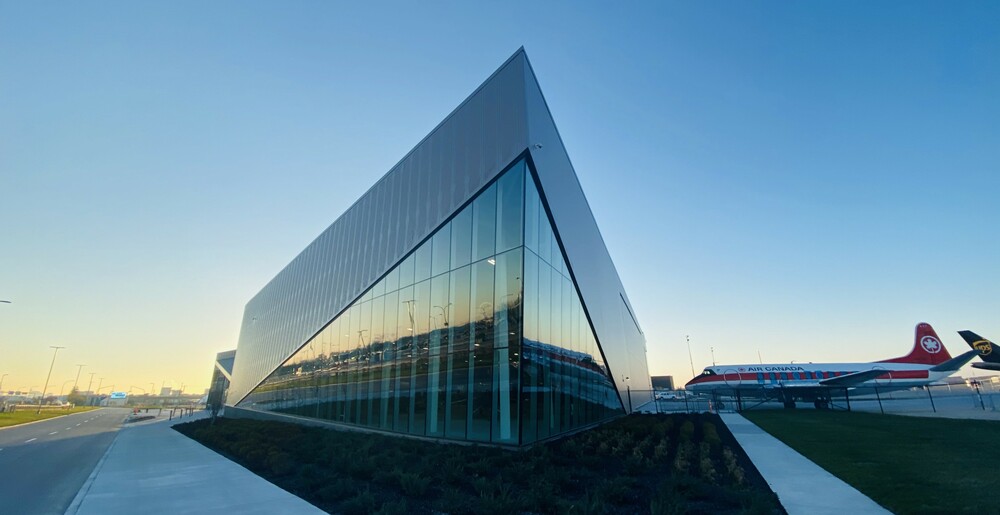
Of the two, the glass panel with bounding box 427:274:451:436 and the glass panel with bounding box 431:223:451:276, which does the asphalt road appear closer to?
the glass panel with bounding box 427:274:451:436

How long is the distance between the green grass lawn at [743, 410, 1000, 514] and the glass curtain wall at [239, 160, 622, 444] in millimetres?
8148

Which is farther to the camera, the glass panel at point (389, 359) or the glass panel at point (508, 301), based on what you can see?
the glass panel at point (389, 359)

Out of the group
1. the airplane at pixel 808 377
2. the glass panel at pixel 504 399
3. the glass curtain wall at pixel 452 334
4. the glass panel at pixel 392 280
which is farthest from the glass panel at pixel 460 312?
the airplane at pixel 808 377

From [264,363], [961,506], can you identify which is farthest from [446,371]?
[264,363]

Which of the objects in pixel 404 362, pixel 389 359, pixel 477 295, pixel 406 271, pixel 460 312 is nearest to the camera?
pixel 477 295

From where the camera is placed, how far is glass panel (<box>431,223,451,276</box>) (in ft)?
57.4

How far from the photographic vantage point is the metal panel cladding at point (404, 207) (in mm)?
16969

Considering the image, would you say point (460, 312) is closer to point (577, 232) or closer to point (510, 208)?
point (510, 208)

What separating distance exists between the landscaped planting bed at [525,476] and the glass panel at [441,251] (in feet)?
22.5

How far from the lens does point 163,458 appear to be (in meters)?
16.1

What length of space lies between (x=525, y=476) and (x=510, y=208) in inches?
355

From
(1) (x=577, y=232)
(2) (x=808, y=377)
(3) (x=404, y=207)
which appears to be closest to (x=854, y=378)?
(2) (x=808, y=377)

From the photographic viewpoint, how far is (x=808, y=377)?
3803 cm

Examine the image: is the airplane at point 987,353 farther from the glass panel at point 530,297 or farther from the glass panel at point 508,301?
the glass panel at point 508,301
